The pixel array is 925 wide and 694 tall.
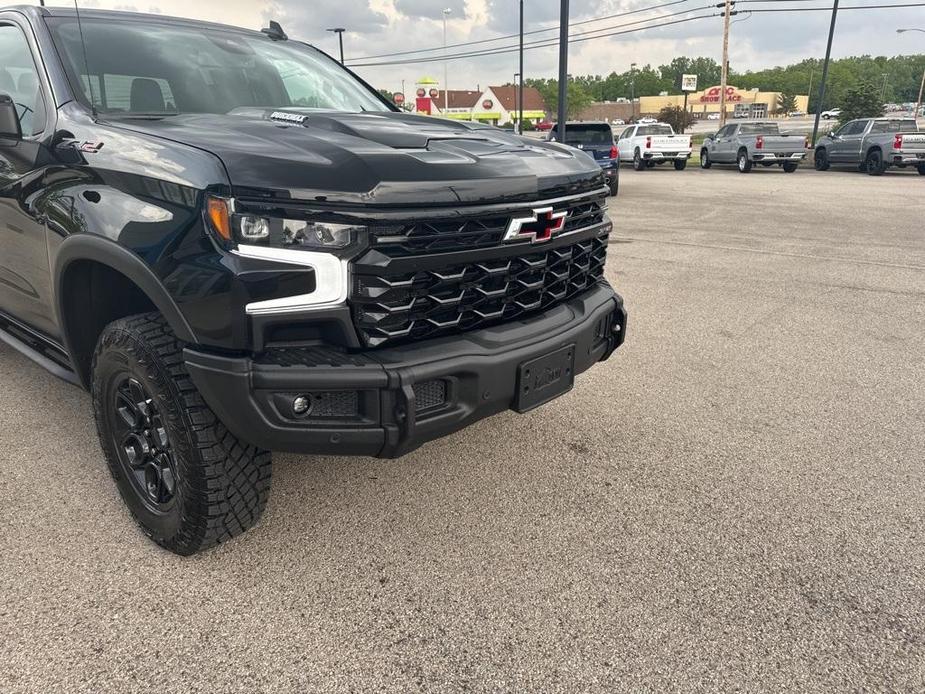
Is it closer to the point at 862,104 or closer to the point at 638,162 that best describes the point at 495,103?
the point at 862,104

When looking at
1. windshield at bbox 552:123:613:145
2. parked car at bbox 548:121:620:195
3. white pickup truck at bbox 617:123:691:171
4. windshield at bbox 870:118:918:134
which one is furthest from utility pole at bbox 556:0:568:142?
windshield at bbox 870:118:918:134

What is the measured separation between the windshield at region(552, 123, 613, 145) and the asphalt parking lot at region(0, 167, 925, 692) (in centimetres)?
1309

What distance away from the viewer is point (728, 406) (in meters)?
3.98

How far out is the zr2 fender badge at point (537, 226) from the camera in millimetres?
2471

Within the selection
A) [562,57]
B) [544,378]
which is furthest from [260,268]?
[562,57]

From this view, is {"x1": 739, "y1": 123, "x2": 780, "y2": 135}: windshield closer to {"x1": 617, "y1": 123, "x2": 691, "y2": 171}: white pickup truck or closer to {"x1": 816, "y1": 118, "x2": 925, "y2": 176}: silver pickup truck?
{"x1": 617, "y1": 123, "x2": 691, "y2": 171}: white pickup truck

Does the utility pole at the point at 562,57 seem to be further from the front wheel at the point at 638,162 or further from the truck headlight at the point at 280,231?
the truck headlight at the point at 280,231

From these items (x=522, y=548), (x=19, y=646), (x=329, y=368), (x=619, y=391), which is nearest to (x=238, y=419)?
(x=329, y=368)

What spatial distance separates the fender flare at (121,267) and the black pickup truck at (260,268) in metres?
0.01

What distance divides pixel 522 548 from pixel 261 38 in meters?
3.17

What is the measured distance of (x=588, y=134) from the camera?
17.0 meters

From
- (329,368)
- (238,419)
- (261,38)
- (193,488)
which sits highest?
(261,38)

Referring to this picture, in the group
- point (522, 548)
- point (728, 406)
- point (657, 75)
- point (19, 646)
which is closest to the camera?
point (19, 646)

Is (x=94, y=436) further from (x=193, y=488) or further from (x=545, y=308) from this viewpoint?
(x=545, y=308)
